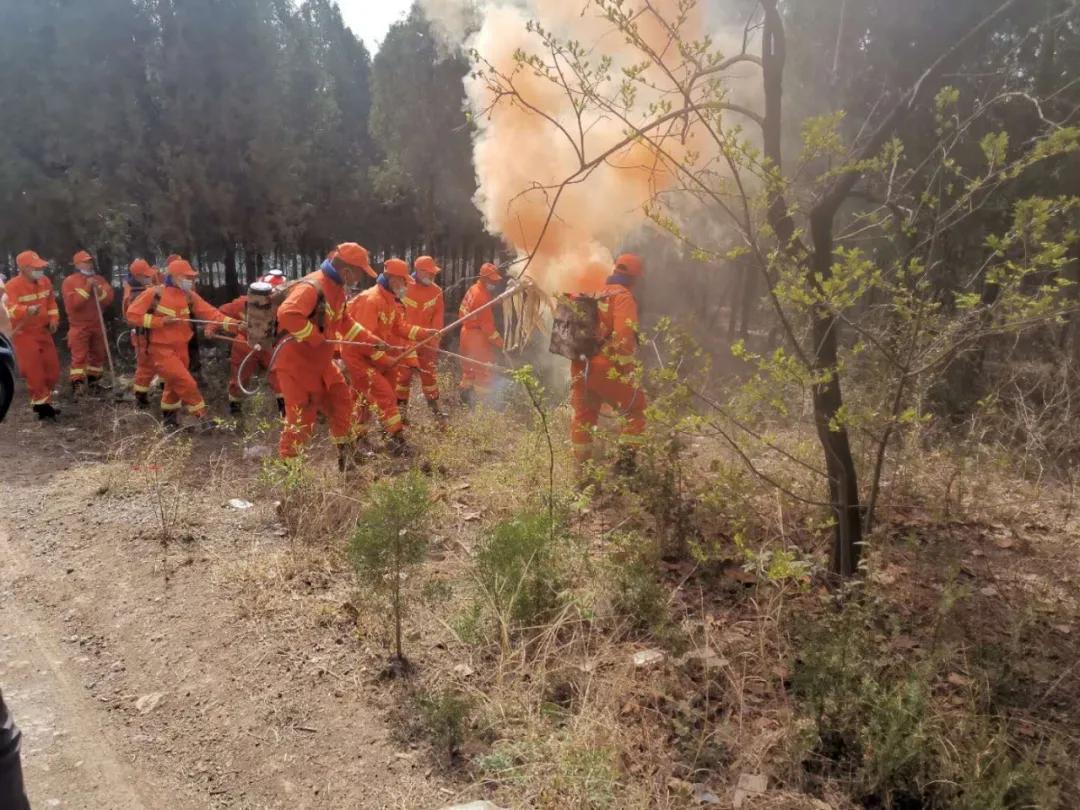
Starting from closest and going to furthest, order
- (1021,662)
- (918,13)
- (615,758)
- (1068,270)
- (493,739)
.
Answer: (615,758), (493,739), (1021,662), (918,13), (1068,270)

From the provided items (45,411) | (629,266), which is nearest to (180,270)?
(45,411)

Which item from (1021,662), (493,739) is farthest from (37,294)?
(1021,662)

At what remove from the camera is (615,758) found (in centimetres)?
257

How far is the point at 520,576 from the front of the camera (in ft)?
11.4

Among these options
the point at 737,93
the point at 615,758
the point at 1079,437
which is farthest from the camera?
the point at 737,93

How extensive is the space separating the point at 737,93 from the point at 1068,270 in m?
7.10

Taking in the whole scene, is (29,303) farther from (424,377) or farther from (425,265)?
(424,377)

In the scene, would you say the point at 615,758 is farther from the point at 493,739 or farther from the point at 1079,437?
the point at 1079,437

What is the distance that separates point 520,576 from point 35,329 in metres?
8.46

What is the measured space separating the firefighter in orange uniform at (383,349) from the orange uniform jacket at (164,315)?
180cm

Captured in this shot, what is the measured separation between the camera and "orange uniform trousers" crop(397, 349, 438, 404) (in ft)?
25.6

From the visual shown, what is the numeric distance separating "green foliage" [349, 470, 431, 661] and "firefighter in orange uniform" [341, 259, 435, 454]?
10.0ft

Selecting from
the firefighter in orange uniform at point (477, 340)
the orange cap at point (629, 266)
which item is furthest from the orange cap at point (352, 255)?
the firefighter in orange uniform at point (477, 340)

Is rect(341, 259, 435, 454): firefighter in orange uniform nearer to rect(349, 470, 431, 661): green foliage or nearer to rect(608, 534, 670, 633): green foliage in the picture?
rect(349, 470, 431, 661): green foliage
